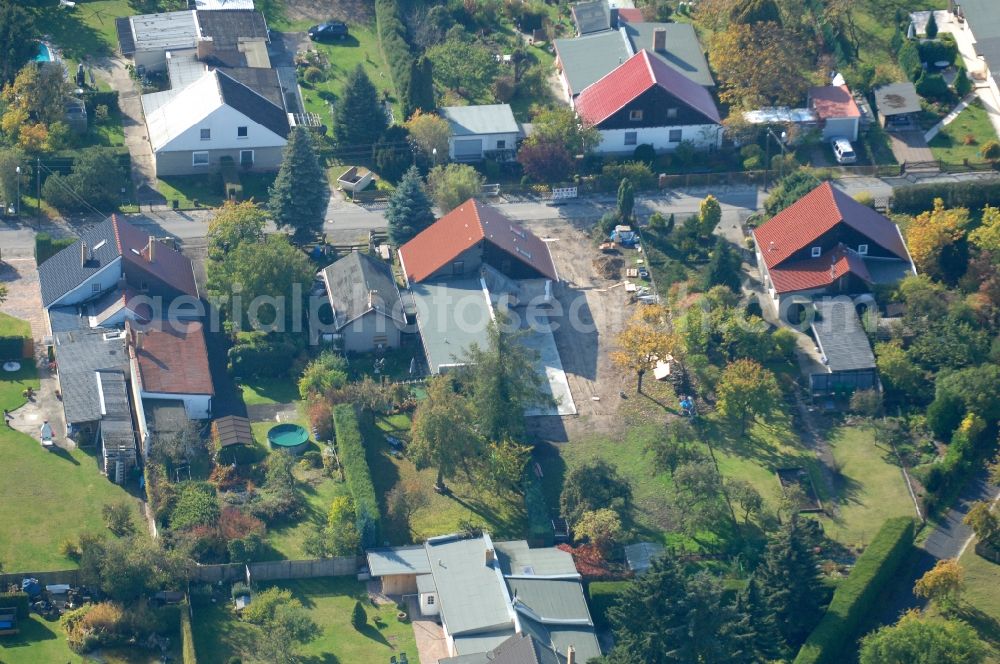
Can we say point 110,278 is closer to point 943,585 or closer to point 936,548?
point 936,548

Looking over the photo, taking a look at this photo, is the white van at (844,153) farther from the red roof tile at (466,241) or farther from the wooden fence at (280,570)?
the wooden fence at (280,570)

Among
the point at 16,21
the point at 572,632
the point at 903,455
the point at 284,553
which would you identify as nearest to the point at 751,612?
the point at 572,632

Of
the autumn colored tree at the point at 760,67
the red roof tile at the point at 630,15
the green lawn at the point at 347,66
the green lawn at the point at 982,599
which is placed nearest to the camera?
the green lawn at the point at 982,599

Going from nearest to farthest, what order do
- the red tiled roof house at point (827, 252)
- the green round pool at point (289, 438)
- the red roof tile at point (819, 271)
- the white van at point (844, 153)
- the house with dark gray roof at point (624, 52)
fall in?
the green round pool at point (289, 438)
the red roof tile at point (819, 271)
the red tiled roof house at point (827, 252)
the white van at point (844, 153)
the house with dark gray roof at point (624, 52)

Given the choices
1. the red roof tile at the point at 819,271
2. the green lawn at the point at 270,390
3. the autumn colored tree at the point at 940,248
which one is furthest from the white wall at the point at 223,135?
the autumn colored tree at the point at 940,248

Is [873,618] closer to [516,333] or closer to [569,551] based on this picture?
[569,551]

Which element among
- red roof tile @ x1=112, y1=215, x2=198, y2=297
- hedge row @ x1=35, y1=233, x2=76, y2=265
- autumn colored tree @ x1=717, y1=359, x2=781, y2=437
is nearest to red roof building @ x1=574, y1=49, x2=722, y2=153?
autumn colored tree @ x1=717, y1=359, x2=781, y2=437

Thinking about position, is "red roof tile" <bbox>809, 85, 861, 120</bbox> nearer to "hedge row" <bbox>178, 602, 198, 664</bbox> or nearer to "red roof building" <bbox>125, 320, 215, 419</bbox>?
"red roof building" <bbox>125, 320, 215, 419</bbox>
